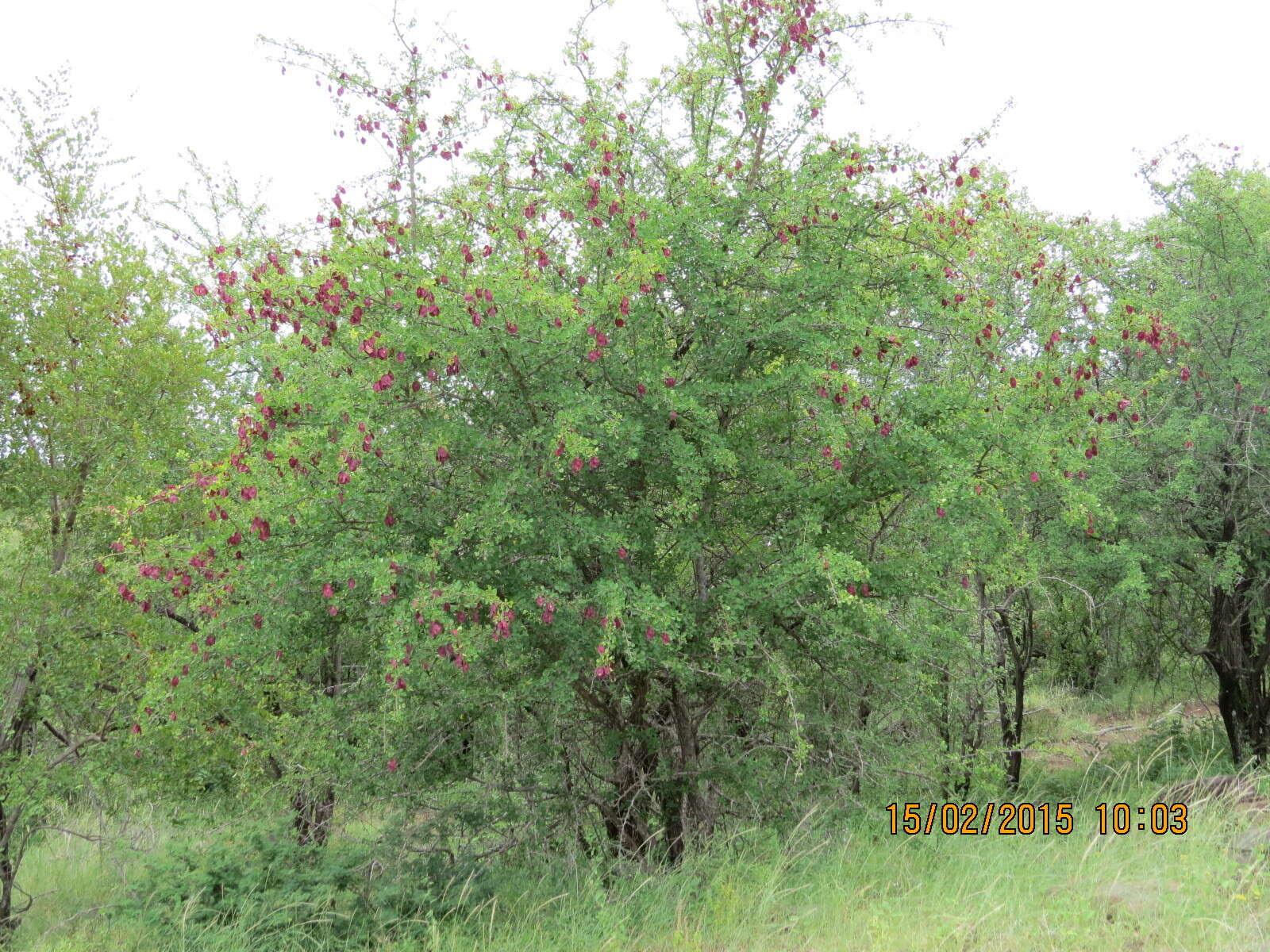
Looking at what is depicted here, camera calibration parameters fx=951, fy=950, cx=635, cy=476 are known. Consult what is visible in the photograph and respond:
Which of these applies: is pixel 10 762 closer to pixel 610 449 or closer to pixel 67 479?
pixel 67 479

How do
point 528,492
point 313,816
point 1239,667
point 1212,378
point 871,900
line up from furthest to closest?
point 1239,667 → point 1212,378 → point 313,816 → point 528,492 → point 871,900

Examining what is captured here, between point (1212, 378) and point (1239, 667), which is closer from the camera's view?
point (1212, 378)

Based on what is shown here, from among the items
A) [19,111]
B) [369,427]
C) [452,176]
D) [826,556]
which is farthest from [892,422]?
[19,111]

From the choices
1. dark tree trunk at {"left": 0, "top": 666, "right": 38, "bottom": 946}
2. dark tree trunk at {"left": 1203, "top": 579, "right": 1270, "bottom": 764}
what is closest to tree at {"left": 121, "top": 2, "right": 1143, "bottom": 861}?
dark tree trunk at {"left": 0, "top": 666, "right": 38, "bottom": 946}

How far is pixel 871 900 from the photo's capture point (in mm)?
4832

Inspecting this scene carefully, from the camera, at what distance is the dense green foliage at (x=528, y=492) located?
5.47m

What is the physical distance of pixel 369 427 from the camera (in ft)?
17.6

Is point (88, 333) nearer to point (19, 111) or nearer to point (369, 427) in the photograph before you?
point (19, 111)

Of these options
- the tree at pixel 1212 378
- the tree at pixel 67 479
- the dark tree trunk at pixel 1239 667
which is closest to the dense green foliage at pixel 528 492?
the tree at pixel 67 479

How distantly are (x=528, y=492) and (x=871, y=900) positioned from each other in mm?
2862

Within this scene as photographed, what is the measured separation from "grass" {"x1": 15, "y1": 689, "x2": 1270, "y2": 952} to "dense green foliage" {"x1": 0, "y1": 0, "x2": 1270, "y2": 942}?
0.36m

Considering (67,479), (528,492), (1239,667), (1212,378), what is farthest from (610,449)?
(1239,667)

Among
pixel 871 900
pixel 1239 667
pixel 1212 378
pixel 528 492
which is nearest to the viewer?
pixel 871 900

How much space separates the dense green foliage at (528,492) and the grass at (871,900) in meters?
0.36
